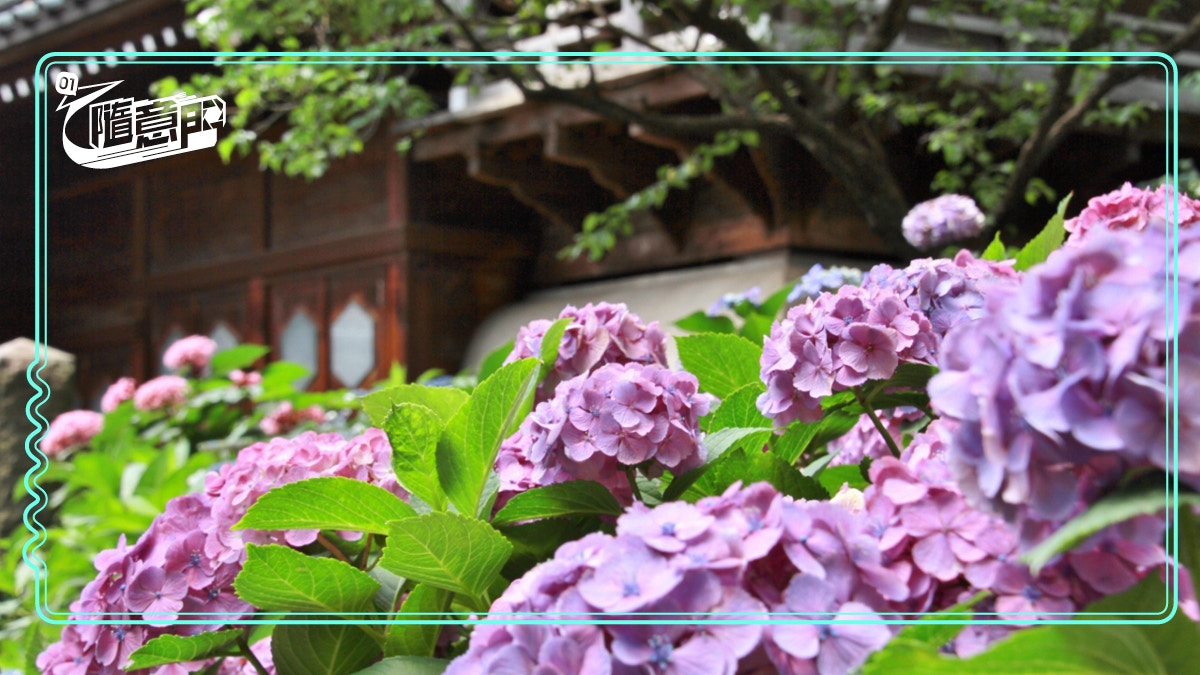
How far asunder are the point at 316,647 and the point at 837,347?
0.96 feet

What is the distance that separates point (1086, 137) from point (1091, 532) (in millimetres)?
2801

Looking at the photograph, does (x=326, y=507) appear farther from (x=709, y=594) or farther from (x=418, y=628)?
(x=709, y=594)

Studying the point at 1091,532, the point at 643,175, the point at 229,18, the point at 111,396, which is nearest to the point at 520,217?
the point at 643,175

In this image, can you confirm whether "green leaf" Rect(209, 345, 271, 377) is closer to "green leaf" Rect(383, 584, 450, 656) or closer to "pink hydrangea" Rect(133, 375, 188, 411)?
"pink hydrangea" Rect(133, 375, 188, 411)

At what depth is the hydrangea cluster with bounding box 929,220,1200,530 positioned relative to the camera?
26 cm

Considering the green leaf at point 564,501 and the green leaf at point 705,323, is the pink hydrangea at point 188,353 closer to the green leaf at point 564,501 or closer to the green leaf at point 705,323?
the green leaf at point 705,323

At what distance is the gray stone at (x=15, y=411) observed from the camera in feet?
7.61

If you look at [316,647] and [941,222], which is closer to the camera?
[316,647]

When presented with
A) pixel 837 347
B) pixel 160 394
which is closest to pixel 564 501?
pixel 837 347

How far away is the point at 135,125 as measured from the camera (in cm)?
48

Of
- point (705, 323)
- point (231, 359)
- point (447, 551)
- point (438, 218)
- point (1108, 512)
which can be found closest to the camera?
point (1108, 512)

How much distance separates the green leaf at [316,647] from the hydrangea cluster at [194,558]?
3cm

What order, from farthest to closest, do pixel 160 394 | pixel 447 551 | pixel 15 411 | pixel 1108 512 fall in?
pixel 160 394 → pixel 15 411 → pixel 447 551 → pixel 1108 512

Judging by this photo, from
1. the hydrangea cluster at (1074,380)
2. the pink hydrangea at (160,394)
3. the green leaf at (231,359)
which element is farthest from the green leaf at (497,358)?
the green leaf at (231,359)
